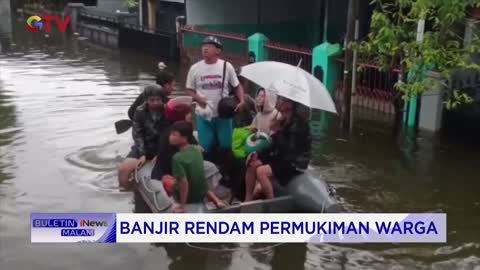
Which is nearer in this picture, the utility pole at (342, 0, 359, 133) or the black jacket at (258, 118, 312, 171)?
the black jacket at (258, 118, 312, 171)

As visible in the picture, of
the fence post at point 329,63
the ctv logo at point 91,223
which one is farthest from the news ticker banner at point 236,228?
the fence post at point 329,63

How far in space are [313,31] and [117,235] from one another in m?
16.8

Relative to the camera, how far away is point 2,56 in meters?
20.1

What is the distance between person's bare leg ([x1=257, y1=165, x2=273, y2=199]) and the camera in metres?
6.13

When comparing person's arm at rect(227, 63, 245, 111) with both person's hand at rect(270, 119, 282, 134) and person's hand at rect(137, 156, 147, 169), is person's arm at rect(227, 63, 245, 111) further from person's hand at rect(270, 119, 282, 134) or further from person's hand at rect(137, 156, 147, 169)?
person's hand at rect(137, 156, 147, 169)

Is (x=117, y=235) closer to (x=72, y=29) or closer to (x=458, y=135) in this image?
(x=458, y=135)

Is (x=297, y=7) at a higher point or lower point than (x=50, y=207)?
higher

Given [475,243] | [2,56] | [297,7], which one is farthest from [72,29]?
[475,243]

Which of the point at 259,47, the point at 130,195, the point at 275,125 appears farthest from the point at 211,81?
the point at 259,47

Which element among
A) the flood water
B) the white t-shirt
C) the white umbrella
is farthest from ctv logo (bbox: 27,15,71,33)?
the white umbrella

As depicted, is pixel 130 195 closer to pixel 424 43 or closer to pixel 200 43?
pixel 424 43

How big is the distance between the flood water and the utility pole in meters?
0.37

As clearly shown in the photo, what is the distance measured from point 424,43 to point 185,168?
5.15 m

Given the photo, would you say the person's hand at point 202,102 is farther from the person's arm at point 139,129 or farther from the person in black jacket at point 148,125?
the person's arm at point 139,129
